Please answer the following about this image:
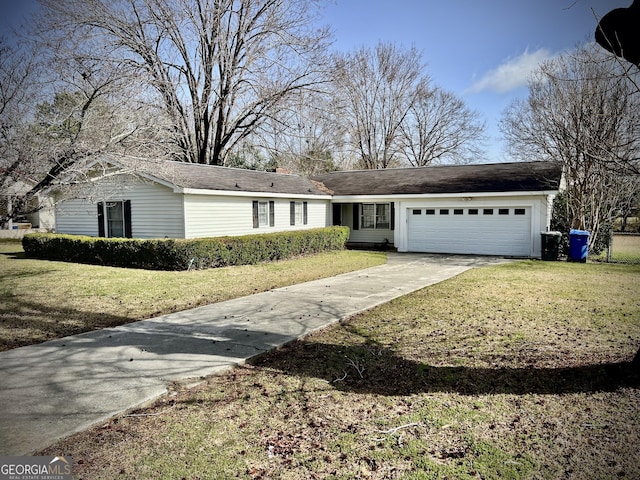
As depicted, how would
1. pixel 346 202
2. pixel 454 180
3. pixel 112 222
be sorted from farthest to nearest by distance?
pixel 346 202
pixel 454 180
pixel 112 222

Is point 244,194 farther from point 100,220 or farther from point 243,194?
point 100,220

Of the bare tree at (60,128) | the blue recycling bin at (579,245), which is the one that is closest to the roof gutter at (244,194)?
the bare tree at (60,128)

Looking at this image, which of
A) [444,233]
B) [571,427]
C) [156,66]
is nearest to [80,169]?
[571,427]

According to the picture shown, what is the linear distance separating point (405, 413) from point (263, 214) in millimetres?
14925

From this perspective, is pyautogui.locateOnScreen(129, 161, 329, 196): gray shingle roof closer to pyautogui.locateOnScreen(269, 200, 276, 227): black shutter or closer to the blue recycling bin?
pyautogui.locateOnScreen(269, 200, 276, 227): black shutter

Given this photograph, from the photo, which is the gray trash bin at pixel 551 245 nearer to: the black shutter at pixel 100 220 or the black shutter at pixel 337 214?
the black shutter at pixel 337 214

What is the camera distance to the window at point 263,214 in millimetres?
17719

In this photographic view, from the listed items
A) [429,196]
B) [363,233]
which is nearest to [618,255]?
[429,196]

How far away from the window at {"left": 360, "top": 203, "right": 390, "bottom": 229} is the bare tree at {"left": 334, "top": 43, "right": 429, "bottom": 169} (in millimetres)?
16677

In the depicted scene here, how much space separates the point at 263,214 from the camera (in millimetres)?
18234

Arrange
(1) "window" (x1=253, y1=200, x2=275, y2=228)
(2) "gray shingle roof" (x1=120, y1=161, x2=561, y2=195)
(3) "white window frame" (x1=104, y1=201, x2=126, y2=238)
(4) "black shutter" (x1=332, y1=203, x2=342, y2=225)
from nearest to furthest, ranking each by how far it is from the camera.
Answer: (2) "gray shingle roof" (x1=120, y1=161, x2=561, y2=195), (3) "white window frame" (x1=104, y1=201, x2=126, y2=238), (1) "window" (x1=253, y1=200, x2=275, y2=228), (4) "black shutter" (x1=332, y1=203, x2=342, y2=225)

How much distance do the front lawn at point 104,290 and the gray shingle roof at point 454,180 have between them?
5.73 m

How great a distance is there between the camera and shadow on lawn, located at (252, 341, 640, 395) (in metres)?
4.42

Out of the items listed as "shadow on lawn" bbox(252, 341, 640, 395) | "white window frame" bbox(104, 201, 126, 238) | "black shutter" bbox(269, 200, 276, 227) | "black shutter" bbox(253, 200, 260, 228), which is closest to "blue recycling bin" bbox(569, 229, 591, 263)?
"black shutter" bbox(269, 200, 276, 227)
